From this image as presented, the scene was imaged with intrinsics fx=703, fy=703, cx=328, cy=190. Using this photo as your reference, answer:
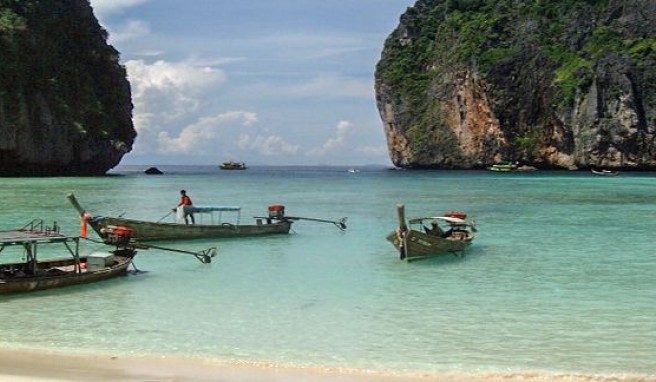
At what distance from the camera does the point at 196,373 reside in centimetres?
898

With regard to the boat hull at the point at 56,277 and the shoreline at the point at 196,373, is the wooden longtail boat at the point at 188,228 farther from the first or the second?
the shoreline at the point at 196,373

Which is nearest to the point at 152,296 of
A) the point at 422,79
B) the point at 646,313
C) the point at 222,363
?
the point at 222,363

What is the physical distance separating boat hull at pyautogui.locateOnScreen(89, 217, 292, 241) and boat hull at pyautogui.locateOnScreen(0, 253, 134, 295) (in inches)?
195

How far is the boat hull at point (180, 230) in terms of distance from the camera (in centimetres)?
2258

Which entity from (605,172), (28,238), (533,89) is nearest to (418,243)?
(28,238)

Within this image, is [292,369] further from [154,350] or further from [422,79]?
[422,79]

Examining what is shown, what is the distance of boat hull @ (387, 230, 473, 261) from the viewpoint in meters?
19.4

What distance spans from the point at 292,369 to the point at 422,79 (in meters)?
117

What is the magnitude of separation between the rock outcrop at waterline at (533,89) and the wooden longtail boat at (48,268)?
82.9 metres

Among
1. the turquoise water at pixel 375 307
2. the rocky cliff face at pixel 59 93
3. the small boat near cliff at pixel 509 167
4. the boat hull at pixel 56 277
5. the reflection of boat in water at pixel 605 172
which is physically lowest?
the turquoise water at pixel 375 307

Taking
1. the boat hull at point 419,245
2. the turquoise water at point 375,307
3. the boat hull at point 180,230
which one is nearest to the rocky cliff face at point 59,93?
the turquoise water at point 375,307

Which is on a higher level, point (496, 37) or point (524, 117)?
point (496, 37)

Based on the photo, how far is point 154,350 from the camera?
34.4 ft

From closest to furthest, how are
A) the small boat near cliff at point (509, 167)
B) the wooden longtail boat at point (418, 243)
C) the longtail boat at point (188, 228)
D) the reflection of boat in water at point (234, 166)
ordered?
1. the wooden longtail boat at point (418, 243)
2. the longtail boat at point (188, 228)
3. the small boat near cliff at point (509, 167)
4. the reflection of boat in water at point (234, 166)
